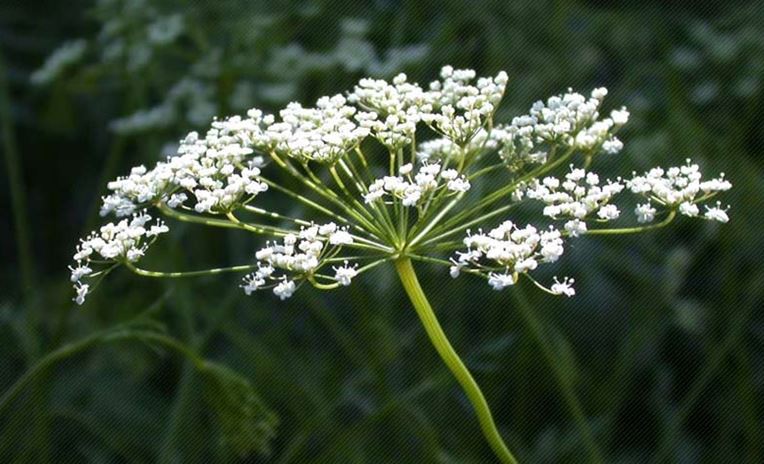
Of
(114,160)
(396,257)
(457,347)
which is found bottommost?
(396,257)

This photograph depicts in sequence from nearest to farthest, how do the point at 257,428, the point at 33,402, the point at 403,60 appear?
1. the point at 257,428
2. the point at 33,402
3. the point at 403,60

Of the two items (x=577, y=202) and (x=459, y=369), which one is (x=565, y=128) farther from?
(x=459, y=369)

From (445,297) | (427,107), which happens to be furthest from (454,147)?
(445,297)

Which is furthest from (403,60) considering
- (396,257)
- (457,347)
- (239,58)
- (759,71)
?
(396,257)

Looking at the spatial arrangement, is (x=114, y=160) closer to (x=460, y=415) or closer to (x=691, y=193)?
(x=460, y=415)

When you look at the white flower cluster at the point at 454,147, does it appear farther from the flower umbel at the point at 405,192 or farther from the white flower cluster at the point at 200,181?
the white flower cluster at the point at 200,181

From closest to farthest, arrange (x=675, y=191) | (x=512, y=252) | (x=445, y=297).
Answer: (x=512, y=252), (x=675, y=191), (x=445, y=297)
